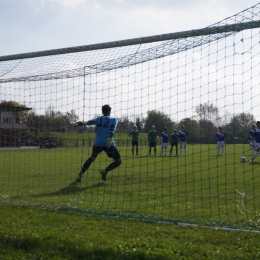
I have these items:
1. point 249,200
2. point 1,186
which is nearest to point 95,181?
point 1,186

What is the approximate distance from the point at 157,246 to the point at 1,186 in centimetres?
613

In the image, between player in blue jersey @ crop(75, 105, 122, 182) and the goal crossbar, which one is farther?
player in blue jersey @ crop(75, 105, 122, 182)

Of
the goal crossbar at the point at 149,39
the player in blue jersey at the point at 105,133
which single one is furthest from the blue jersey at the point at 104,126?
the goal crossbar at the point at 149,39

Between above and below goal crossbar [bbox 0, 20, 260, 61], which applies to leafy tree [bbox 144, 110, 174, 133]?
below

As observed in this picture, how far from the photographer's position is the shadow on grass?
4172 millimetres

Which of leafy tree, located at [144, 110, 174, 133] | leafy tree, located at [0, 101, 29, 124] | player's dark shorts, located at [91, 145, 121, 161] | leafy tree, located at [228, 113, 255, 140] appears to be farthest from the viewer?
leafy tree, located at [0, 101, 29, 124]

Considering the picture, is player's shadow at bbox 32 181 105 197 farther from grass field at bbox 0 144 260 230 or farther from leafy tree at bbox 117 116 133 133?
leafy tree at bbox 117 116 133 133

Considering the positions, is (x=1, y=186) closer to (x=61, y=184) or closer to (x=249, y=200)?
(x=61, y=184)

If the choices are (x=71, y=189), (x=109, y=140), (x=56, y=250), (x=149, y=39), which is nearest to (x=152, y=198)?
(x=109, y=140)

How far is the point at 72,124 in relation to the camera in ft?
27.8

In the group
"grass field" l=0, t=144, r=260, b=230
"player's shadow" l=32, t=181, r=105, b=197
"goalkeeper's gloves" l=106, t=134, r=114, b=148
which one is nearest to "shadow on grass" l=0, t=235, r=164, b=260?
"grass field" l=0, t=144, r=260, b=230

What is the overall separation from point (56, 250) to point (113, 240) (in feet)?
2.29

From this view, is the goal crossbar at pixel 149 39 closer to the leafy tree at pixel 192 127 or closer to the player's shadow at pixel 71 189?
the leafy tree at pixel 192 127

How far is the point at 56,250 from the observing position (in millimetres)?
4367
